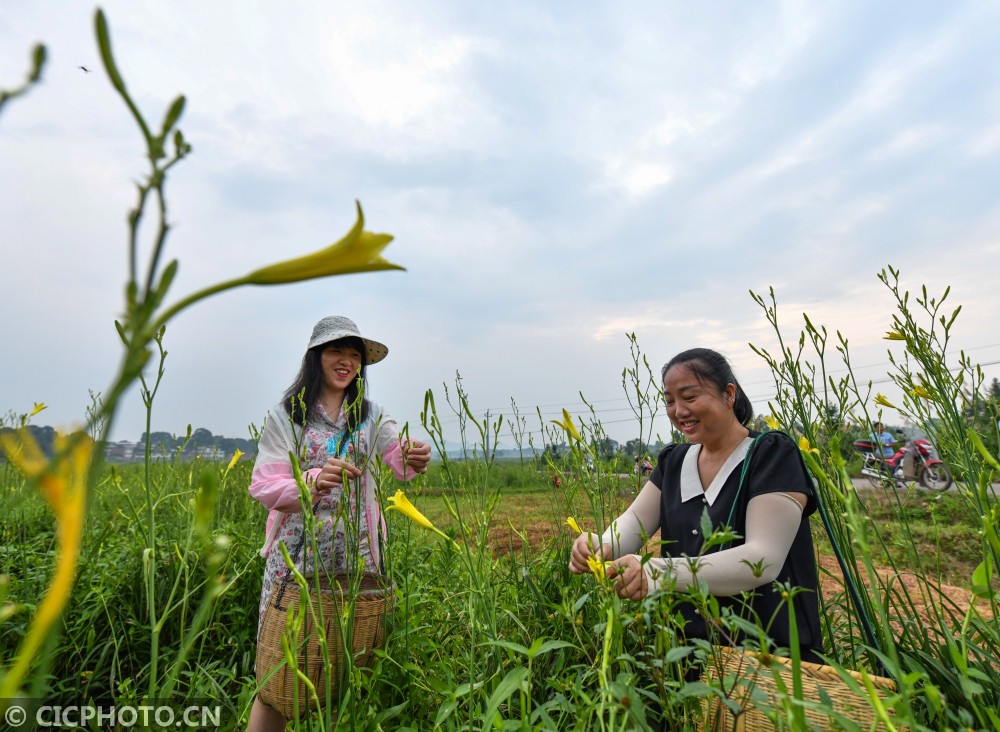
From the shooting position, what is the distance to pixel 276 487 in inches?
69.9

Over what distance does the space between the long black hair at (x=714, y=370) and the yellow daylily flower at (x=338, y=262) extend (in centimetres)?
152

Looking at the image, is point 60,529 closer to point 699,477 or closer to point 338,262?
point 338,262

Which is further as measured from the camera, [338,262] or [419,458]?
[419,458]

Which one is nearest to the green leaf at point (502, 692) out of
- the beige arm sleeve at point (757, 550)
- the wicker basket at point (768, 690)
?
the wicker basket at point (768, 690)

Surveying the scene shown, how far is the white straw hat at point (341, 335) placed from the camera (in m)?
2.23

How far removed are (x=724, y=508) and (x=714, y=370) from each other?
422mm

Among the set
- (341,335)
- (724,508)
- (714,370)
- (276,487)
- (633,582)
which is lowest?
(633,582)

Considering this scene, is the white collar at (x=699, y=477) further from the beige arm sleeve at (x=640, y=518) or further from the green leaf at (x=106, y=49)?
the green leaf at (x=106, y=49)

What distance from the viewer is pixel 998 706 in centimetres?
99

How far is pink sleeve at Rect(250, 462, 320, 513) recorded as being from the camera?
172cm

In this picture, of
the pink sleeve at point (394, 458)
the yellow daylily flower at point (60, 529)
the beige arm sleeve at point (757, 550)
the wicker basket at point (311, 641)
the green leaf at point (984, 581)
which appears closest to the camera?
the yellow daylily flower at point (60, 529)

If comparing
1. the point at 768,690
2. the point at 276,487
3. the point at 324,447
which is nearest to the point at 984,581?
the point at 768,690

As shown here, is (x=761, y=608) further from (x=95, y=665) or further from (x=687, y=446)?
(x=95, y=665)

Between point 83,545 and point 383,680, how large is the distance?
1348 millimetres
